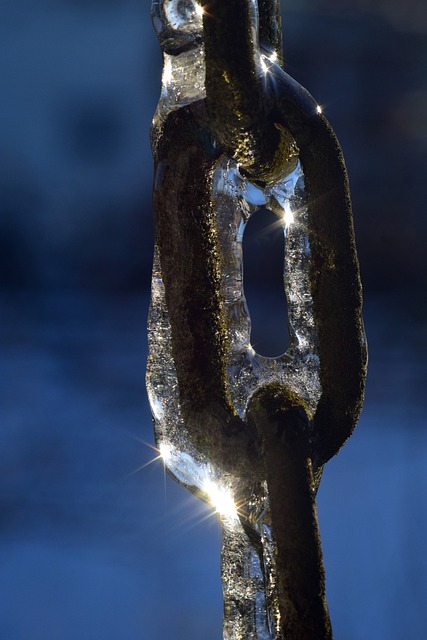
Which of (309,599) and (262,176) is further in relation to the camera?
(262,176)

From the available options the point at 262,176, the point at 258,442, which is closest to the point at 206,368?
the point at 258,442

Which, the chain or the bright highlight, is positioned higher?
the chain

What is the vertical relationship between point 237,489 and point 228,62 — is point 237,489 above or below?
below

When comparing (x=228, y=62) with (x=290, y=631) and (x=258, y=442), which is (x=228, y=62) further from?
(x=290, y=631)

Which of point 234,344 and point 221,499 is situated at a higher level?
point 234,344

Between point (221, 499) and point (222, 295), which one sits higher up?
point (222, 295)

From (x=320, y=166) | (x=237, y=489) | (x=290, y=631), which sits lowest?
(x=290, y=631)

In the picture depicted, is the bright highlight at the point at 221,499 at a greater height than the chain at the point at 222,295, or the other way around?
the chain at the point at 222,295
